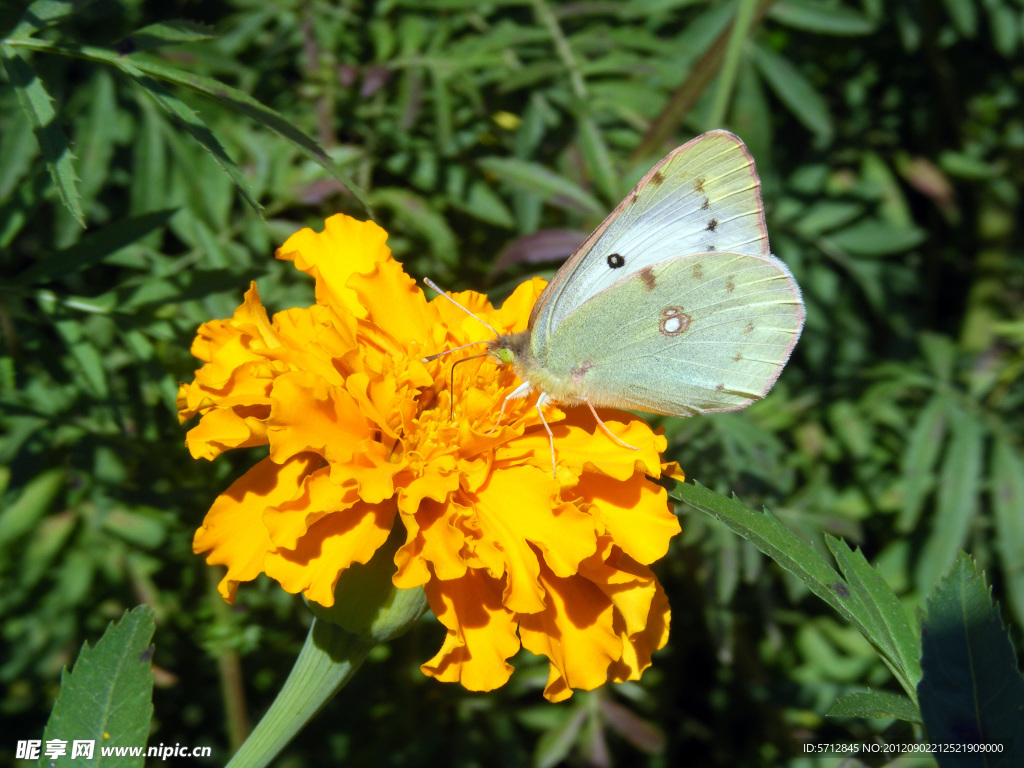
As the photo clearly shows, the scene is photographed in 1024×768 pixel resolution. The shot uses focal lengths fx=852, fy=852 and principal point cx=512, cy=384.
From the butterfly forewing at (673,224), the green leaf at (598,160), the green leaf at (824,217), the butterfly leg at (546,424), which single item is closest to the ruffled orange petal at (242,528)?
the butterfly leg at (546,424)

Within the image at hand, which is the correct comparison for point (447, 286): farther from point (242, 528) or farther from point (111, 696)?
point (111, 696)

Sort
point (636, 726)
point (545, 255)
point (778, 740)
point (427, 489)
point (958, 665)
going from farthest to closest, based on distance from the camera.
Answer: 1. point (778, 740)
2. point (636, 726)
3. point (545, 255)
4. point (427, 489)
5. point (958, 665)

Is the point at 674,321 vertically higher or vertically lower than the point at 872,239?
higher

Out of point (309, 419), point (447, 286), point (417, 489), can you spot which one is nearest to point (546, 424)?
point (417, 489)

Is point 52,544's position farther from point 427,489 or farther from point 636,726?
point 636,726

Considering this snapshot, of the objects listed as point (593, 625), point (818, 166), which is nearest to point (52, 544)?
point (593, 625)

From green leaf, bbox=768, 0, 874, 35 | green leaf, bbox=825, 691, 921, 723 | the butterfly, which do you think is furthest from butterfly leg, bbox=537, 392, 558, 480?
green leaf, bbox=768, 0, 874, 35

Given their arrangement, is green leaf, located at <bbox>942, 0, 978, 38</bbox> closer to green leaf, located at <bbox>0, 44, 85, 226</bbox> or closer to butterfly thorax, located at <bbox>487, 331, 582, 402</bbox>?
butterfly thorax, located at <bbox>487, 331, 582, 402</bbox>
